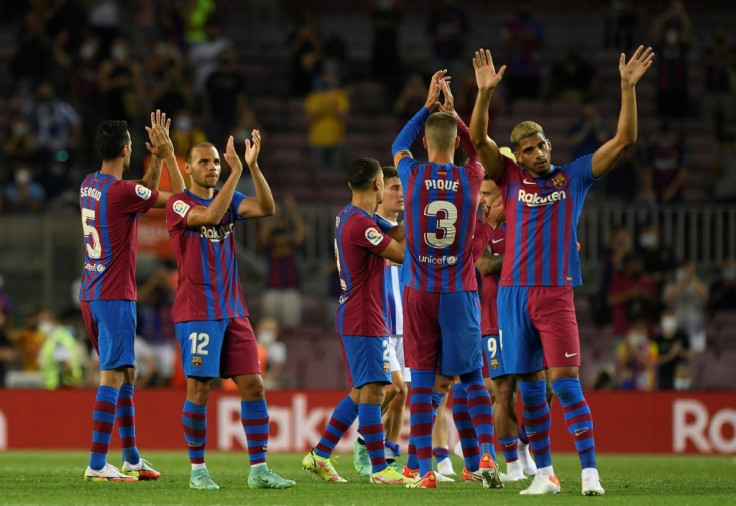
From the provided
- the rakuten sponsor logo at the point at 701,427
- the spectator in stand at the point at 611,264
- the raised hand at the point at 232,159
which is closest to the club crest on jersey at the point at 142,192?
the raised hand at the point at 232,159

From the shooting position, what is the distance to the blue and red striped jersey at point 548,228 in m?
9.78

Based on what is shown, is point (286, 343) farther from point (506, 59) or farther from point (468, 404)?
point (468, 404)

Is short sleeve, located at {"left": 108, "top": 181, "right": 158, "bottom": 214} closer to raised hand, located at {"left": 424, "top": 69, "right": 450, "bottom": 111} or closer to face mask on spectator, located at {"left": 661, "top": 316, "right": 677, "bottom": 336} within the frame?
raised hand, located at {"left": 424, "top": 69, "right": 450, "bottom": 111}

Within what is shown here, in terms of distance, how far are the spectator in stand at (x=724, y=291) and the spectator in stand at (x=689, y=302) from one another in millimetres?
622

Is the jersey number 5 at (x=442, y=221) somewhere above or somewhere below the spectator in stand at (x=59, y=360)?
above

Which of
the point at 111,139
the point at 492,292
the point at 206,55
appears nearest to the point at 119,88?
the point at 206,55

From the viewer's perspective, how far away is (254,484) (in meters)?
10.4

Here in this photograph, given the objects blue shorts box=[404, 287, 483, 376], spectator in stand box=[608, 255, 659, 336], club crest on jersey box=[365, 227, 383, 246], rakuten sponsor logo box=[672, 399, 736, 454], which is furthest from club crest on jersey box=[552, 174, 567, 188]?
spectator in stand box=[608, 255, 659, 336]

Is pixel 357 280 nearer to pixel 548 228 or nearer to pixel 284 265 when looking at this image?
pixel 548 228

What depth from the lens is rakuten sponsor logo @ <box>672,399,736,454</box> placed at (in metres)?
17.8

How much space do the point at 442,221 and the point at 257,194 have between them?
1.38 m

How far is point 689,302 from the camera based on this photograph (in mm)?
20891

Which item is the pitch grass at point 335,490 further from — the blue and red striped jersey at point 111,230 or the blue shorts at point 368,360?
the blue and red striped jersey at point 111,230

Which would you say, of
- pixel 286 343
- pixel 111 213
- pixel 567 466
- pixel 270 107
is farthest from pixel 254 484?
pixel 270 107
